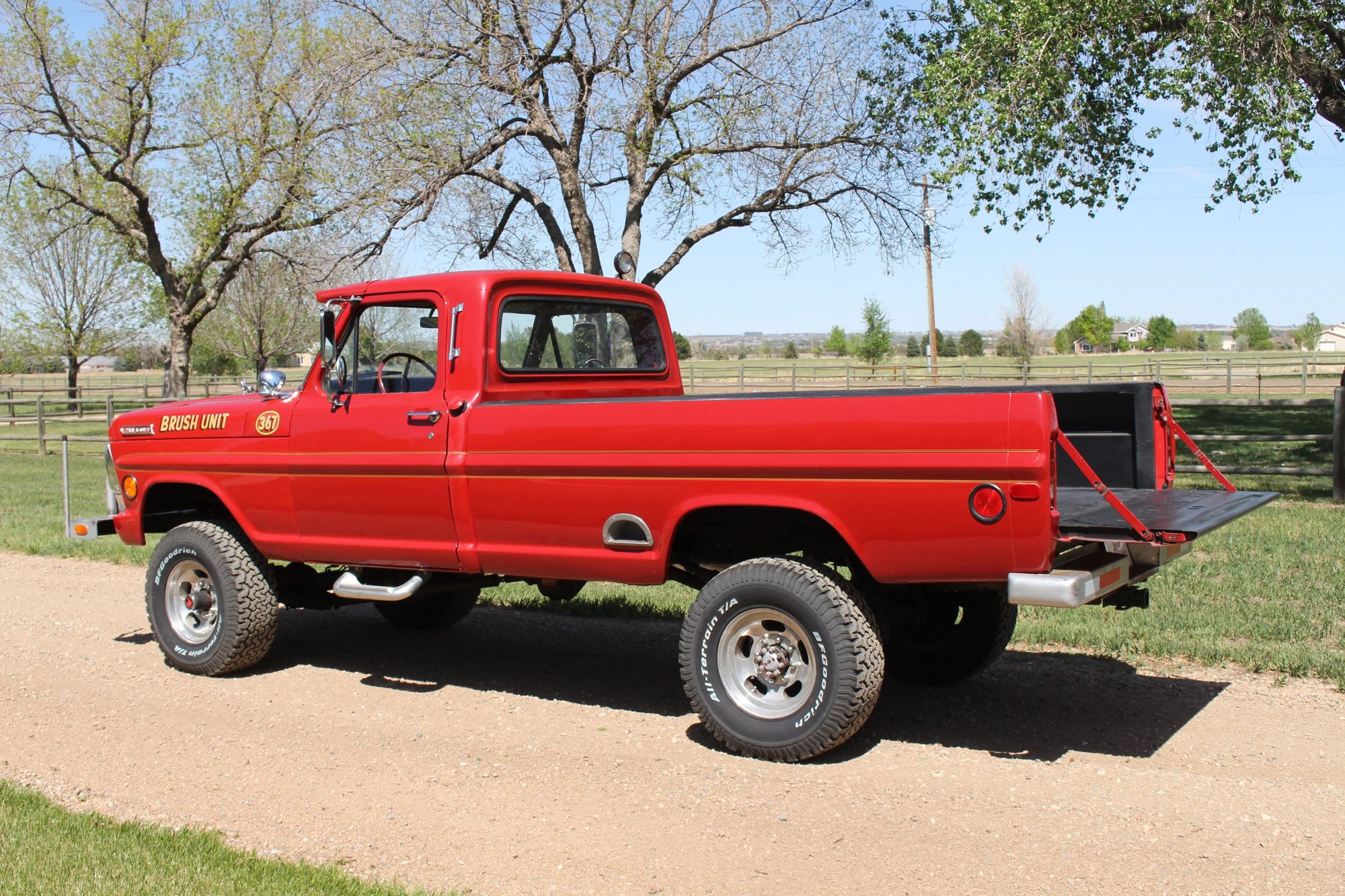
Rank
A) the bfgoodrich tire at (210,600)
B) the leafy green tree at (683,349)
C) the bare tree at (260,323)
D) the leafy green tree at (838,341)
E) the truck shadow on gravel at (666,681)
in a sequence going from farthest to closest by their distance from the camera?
the leafy green tree at (838,341) < the bare tree at (260,323) < the leafy green tree at (683,349) < the bfgoodrich tire at (210,600) < the truck shadow on gravel at (666,681)

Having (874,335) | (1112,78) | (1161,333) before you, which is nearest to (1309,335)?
(1161,333)

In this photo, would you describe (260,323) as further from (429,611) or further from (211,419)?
(211,419)

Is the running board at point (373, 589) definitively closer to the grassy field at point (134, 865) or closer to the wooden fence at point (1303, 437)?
the grassy field at point (134, 865)

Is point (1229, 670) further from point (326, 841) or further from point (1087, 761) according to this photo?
point (326, 841)

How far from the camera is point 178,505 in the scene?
7406mm

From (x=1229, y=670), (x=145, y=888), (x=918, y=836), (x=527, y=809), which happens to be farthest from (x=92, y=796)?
(x=1229, y=670)

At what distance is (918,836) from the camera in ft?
14.0

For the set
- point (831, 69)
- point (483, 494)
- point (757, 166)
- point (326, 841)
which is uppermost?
point (831, 69)

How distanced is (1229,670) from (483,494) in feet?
12.9

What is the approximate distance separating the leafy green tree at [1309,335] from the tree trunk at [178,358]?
73.4 m

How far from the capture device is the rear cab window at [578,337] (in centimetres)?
628

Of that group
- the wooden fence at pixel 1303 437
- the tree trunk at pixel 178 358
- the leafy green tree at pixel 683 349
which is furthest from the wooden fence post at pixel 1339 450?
the tree trunk at pixel 178 358

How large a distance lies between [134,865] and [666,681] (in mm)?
3062

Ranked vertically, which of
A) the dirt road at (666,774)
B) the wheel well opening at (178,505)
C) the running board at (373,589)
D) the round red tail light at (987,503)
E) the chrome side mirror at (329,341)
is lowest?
the dirt road at (666,774)
